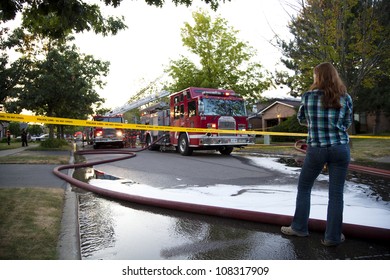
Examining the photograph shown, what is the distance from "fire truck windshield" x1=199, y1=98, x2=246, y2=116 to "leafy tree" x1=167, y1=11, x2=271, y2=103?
8.76 m

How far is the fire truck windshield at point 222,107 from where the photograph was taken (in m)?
12.9

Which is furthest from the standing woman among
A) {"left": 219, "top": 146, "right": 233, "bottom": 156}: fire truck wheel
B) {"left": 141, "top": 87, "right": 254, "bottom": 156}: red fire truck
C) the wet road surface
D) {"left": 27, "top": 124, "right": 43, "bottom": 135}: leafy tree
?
{"left": 27, "top": 124, "right": 43, "bottom": 135}: leafy tree

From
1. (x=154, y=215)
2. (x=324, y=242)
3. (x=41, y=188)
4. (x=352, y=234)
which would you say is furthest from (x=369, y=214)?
(x=41, y=188)

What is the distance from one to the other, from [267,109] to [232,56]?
2312cm

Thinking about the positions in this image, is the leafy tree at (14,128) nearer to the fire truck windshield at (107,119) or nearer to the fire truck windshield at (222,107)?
the fire truck windshield at (107,119)

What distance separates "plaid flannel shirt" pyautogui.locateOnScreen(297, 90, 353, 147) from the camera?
3.12 metres

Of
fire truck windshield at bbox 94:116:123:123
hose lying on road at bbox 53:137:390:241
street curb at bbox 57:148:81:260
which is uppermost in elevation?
fire truck windshield at bbox 94:116:123:123

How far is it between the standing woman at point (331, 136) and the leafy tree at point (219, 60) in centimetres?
1919

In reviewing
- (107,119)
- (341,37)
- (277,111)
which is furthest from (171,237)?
(277,111)

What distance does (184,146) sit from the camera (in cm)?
1377

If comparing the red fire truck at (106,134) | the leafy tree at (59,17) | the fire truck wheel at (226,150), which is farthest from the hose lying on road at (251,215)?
the red fire truck at (106,134)

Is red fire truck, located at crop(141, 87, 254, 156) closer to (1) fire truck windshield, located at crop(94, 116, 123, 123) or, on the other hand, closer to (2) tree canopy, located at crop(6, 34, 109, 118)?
(2) tree canopy, located at crop(6, 34, 109, 118)

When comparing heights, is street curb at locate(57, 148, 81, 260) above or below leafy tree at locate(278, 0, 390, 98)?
below

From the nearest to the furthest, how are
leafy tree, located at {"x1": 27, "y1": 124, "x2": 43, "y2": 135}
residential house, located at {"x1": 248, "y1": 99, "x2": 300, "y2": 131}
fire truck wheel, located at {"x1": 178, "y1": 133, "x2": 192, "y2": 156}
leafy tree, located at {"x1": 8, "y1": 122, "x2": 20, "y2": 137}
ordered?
1. fire truck wheel, located at {"x1": 178, "y1": 133, "x2": 192, "y2": 156}
2. residential house, located at {"x1": 248, "y1": 99, "x2": 300, "y2": 131}
3. leafy tree, located at {"x1": 8, "y1": 122, "x2": 20, "y2": 137}
4. leafy tree, located at {"x1": 27, "y1": 124, "x2": 43, "y2": 135}
